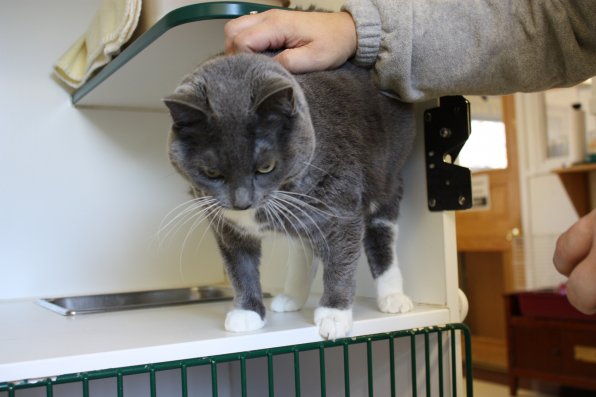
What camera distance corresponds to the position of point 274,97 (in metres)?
0.73

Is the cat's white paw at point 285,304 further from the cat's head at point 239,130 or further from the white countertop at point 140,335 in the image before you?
the cat's head at point 239,130

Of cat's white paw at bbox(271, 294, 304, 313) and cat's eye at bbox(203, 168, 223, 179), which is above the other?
cat's eye at bbox(203, 168, 223, 179)

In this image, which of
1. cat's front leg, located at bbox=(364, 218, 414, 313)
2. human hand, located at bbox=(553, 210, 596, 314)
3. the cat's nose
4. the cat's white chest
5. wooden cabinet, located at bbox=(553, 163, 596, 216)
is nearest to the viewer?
human hand, located at bbox=(553, 210, 596, 314)

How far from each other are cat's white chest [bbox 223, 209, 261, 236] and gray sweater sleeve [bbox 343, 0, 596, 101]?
295 mm

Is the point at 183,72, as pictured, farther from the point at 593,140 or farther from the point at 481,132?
the point at 481,132

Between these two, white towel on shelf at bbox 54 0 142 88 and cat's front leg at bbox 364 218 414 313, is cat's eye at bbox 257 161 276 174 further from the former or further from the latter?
white towel on shelf at bbox 54 0 142 88

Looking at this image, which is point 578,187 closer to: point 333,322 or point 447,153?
point 447,153

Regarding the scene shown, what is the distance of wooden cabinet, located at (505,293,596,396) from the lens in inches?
103

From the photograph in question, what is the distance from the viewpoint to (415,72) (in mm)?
850

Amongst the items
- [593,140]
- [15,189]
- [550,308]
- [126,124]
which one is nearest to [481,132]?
[593,140]

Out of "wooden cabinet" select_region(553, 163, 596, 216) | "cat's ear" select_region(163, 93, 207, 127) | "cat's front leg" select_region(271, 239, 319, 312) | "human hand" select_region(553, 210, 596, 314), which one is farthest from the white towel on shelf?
"wooden cabinet" select_region(553, 163, 596, 216)

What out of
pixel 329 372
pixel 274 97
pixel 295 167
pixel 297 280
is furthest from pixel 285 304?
pixel 274 97

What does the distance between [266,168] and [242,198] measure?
0.17ft

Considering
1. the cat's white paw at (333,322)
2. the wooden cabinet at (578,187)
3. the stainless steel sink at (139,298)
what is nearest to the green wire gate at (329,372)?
the cat's white paw at (333,322)
